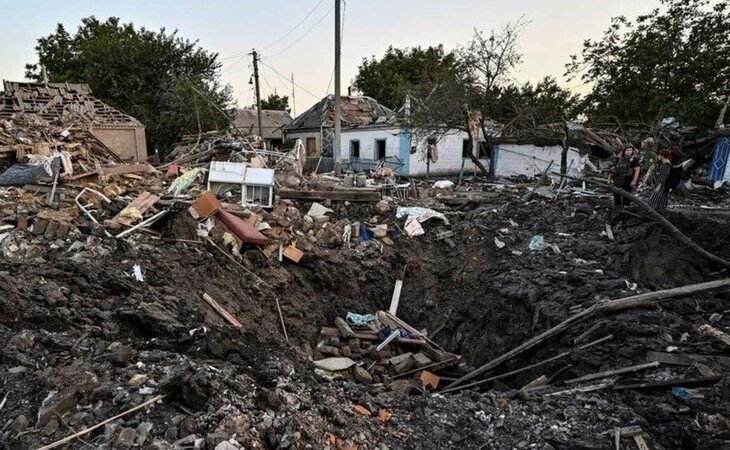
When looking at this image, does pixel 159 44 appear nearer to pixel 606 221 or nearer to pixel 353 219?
pixel 353 219

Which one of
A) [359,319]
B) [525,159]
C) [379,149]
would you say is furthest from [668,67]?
[359,319]

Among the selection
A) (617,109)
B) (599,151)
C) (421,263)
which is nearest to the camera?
(421,263)

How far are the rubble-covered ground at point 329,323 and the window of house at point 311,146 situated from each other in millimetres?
19154

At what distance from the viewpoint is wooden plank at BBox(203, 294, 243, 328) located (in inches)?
206

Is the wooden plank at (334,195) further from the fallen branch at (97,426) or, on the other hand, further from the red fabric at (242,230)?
the fallen branch at (97,426)

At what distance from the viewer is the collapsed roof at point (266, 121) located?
31.3 metres

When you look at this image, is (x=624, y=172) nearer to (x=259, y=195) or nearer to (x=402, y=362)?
(x=402, y=362)

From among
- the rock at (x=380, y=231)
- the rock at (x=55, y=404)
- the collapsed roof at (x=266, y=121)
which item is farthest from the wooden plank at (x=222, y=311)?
the collapsed roof at (x=266, y=121)

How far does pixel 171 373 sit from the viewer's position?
2.90 m

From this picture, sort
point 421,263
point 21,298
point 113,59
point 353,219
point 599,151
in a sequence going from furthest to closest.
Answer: point 113,59, point 599,151, point 353,219, point 421,263, point 21,298

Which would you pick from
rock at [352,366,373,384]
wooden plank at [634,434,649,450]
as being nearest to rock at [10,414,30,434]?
rock at [352,366,373,384]

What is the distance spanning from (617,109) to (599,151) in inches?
201

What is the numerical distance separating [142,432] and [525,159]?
61.7 feet

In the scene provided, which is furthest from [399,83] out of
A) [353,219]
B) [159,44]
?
[353,219]
